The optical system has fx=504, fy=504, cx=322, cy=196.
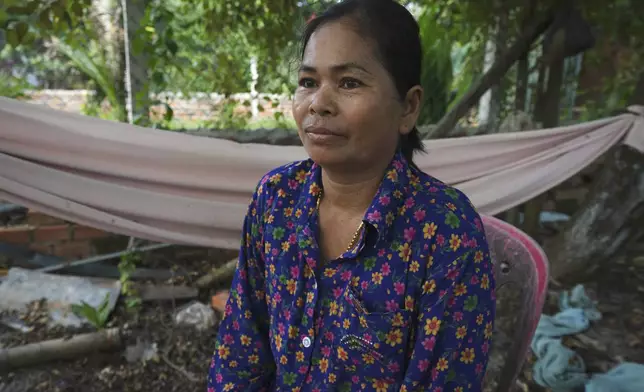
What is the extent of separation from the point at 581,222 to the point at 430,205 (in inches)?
68.9

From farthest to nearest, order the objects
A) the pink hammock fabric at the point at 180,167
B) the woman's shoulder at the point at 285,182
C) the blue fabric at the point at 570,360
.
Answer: the pink hammock fabric at the point at 180,167 → the blue fabric at the point at 570,360 → the woman's shoulder at the point at 285,182

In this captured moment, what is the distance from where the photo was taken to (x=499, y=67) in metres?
2.48

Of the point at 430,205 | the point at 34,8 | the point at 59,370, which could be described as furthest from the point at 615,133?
the point at 59,370

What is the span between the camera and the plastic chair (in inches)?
39.5

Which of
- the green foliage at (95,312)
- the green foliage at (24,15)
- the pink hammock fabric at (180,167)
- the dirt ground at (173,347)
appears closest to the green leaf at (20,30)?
the green foliage at (24,15)

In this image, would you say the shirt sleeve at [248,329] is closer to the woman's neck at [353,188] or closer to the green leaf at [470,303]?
the woman's neck at [353,188]

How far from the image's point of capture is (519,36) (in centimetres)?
256

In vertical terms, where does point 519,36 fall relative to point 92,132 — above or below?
above

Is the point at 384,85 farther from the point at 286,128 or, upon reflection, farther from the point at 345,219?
the point at 286,128

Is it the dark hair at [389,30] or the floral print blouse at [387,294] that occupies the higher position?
the dark hair at [389,30]

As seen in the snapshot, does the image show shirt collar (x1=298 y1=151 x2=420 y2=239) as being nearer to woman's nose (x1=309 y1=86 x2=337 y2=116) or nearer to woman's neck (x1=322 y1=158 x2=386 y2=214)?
woman's neck (x1=322 y1=158 x2=386 y2=214)

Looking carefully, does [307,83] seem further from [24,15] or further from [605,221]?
[605,221]

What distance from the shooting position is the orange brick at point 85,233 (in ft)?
7.79

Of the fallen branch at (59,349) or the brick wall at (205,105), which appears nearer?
the fallen branch at (59,349)
